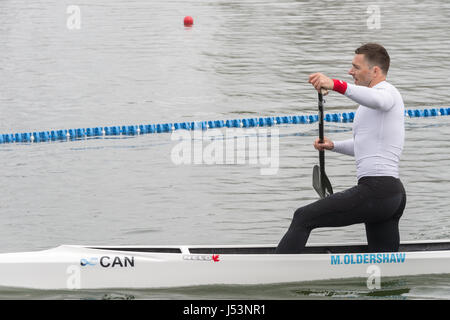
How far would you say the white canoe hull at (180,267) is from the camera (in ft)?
27.6

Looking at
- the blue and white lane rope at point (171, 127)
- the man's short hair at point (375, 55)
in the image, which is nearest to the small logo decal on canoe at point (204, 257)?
the man's short hair at point (375, 55)

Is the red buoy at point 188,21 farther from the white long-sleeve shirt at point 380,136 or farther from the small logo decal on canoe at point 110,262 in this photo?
the white long-sleeve shirt at point 380,136

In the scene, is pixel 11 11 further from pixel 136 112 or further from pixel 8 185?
pixel 8 185

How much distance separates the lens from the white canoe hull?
8398mm

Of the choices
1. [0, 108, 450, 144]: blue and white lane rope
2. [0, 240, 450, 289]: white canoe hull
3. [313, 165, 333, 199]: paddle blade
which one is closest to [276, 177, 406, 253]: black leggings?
[0, 240, 450, 289]: white canoe hull

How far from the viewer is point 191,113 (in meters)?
16.8

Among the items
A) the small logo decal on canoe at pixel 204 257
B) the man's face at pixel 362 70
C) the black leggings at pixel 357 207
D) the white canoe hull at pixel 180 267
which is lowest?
the white canoe hull at pixel 180 267

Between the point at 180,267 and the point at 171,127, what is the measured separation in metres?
7.54

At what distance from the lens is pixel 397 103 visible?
8.01 meters

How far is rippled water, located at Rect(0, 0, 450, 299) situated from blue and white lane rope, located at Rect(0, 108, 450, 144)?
0.21 m

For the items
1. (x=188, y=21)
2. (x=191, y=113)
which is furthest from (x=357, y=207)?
(x=188, y=21)

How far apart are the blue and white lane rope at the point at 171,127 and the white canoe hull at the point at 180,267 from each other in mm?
6957
